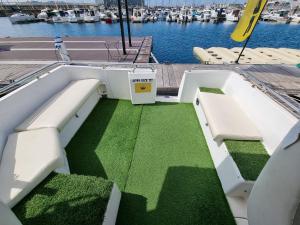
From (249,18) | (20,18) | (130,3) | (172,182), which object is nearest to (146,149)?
(172,182)

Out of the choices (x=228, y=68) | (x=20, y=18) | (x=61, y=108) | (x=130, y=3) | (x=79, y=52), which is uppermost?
(x=228, y=68)

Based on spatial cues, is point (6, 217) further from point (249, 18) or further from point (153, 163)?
point (249, 18)

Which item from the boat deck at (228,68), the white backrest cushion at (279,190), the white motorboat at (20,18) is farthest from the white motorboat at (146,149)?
the white motorboat at (20,18)

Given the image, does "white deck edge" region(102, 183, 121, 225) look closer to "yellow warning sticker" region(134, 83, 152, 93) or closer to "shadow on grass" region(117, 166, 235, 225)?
"shadow on grass" region(117, 166, 235, 225)

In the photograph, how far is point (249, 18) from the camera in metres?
4.28

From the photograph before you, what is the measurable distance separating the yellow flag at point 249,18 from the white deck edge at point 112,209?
5181mm

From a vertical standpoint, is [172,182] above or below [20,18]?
above

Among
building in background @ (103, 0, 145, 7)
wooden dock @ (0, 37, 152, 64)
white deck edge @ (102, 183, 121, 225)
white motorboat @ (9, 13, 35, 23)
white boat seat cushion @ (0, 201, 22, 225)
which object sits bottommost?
white motorboat @ (9, 13, 35, 23)

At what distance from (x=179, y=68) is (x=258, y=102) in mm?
3454

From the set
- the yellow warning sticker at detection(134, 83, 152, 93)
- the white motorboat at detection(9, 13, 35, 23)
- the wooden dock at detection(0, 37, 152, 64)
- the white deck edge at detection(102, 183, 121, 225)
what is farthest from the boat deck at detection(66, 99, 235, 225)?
the white motorboat at detection(9, 13, 35, 23)

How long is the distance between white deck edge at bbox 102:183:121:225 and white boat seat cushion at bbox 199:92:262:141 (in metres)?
1.40

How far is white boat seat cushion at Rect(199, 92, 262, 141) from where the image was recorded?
2.01m

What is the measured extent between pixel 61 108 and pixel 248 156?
2.75 m

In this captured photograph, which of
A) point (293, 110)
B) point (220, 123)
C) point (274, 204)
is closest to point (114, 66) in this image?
point (220, 123)
